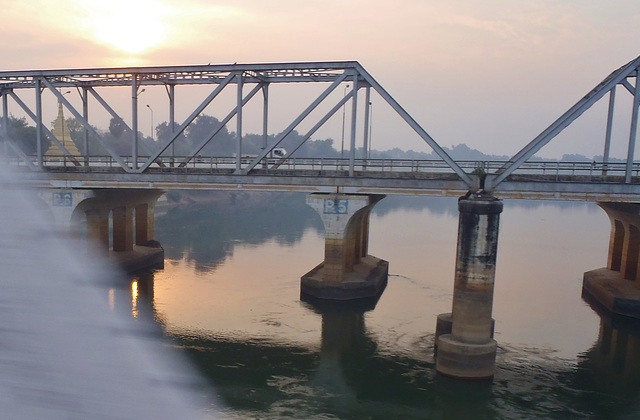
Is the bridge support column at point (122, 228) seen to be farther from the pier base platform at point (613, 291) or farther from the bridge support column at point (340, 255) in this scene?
the pier base platform at point (613, 291)

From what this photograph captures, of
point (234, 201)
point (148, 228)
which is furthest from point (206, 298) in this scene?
point (234, 201)

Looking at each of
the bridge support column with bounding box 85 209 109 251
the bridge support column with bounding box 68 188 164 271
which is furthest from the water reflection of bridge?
the bridge support column with bounding box 68 188 164 271

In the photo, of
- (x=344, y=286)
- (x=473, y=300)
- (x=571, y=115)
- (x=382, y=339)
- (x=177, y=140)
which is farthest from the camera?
(x=177, y=140)

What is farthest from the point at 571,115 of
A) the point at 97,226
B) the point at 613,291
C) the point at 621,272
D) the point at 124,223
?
the point at 124,223

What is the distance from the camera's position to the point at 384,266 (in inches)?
1451

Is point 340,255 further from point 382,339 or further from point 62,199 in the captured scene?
point 62,199

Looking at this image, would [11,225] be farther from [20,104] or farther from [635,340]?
[20,104]

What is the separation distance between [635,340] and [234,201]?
256ft

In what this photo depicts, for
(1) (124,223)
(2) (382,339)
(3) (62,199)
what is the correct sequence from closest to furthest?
(2) (382,339), (3) (62,199), (1) (124,223)

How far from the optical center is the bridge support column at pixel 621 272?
1155 inches

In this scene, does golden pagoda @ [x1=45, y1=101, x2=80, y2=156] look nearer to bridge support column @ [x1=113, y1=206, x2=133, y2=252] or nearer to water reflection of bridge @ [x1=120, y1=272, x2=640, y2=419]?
bridge support column @ [x1=113, y1=206, x2=133, y2=252]

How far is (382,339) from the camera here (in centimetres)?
2517

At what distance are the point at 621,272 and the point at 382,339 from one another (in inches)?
698

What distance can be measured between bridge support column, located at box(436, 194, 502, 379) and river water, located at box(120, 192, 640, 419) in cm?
77
